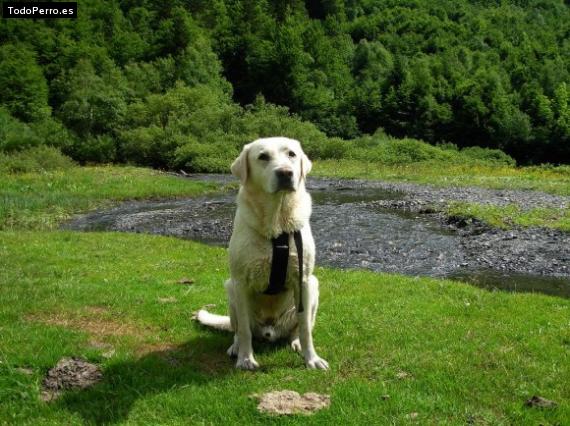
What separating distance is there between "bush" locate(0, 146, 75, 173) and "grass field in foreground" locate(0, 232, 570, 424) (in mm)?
38374

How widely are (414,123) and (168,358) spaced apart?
3925 inches

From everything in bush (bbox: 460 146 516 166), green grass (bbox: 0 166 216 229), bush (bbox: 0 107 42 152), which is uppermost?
bush (bbox: 0 107 42 152)

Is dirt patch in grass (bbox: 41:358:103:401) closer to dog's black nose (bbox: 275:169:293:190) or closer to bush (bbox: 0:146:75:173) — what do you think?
dog's black nose (bbox: 275:169:293:190)

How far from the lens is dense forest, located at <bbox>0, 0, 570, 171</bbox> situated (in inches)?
2682

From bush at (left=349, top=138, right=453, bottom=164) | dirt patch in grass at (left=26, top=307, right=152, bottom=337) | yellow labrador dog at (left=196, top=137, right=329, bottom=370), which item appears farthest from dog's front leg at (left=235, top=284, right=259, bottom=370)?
bush at (left=349, top=138, right=453, bottom=164)

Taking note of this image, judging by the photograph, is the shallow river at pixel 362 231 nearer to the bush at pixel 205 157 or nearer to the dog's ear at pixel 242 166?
the dog's ear at pixel 242 166

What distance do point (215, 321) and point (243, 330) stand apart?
5.75ft

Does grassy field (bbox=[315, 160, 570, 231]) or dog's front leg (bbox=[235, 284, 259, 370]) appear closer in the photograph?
dog's front leg (bbox=[235, 284, 259, 370])

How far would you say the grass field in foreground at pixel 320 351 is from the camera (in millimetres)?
6137

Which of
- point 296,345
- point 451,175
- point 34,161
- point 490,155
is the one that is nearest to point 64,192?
point 34,161

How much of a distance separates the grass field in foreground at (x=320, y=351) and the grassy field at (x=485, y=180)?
13.7 meters

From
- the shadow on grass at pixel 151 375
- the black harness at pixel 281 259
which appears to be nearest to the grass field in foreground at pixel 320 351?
the shadow on grass at pixel 151 375

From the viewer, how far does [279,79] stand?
117062 millimetres

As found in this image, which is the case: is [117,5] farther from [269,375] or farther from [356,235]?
[269,375]
